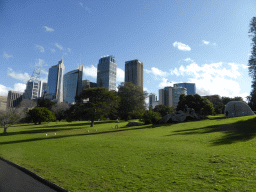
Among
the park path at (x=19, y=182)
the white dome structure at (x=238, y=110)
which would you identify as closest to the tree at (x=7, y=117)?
the park path at (x=19, y=182)

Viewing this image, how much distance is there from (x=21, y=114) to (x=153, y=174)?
44.7 metres

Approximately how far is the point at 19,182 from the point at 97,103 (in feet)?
116

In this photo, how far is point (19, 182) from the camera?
8586mm

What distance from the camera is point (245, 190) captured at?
20.3ft

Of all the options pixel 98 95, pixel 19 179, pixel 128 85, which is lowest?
pixel 19 179

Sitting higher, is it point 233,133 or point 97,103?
point 97,103

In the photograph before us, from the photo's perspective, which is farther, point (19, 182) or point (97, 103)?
point (97, 103)

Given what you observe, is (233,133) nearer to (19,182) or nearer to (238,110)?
(19,182)

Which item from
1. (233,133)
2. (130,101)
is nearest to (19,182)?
(233,133)

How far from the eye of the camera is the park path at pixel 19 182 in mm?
7706

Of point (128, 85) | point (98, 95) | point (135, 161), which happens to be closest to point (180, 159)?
point (135, 161)

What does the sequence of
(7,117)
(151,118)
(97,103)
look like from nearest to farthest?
1. (7,117)
2. (151,118)
3. (97,103)

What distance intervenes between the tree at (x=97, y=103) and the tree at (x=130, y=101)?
14.6 m

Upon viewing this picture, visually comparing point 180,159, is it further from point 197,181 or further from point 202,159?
point 197,181
